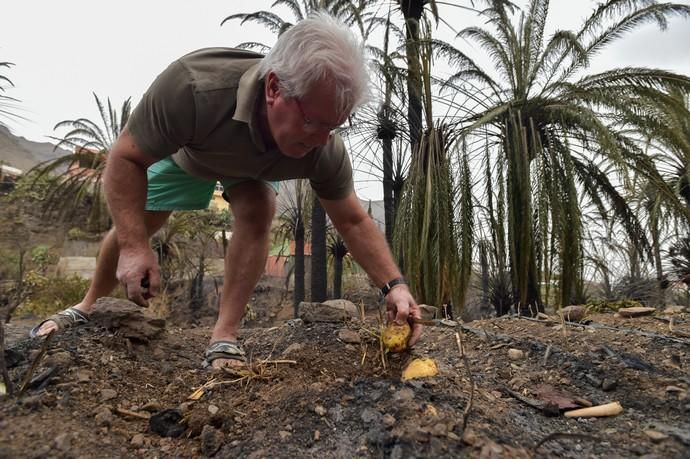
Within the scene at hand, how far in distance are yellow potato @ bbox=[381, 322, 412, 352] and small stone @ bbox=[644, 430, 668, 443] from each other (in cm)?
76

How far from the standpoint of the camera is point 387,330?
5.85 ft

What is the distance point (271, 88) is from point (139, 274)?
A: 75cm

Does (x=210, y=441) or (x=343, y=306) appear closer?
(x=210, y=441)

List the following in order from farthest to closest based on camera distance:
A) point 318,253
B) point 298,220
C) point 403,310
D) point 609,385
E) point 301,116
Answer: point 298,220
point 318,253
point 403,310
point 609,385
point 301,116

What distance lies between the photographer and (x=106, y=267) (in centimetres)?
238

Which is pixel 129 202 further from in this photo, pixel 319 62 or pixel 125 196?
pixel 319 62

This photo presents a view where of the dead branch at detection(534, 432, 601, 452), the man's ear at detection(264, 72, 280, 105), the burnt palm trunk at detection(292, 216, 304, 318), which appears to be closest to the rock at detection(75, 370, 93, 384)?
the man's ear at detection(264, 72, 280, 105)

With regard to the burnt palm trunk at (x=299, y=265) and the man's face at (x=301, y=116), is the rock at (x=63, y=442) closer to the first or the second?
the man's face at (x=301, y=116)

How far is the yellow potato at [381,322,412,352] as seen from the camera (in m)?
1.75

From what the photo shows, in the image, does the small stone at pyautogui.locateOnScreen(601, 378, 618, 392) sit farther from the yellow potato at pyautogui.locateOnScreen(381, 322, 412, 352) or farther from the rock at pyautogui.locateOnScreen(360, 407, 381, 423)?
the rock at pyautogui.locateOnScreen(360, 407, 381, 423)

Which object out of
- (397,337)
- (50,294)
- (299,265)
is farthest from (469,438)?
(50,294)

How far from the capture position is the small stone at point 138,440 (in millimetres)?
1308

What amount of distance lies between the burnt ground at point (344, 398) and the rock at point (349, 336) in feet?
0.05

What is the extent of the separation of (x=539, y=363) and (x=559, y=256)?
363cm
